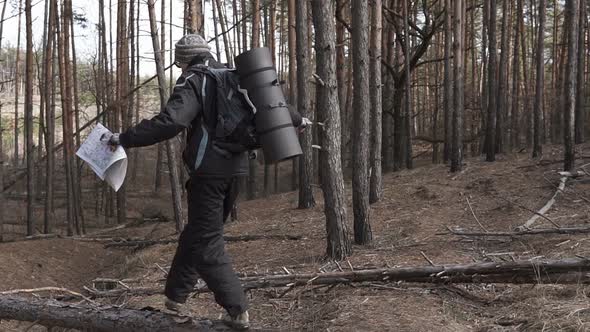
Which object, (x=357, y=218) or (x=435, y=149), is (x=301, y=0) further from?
(x=435, y=149)

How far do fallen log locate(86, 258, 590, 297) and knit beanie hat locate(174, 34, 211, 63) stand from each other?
2.21m

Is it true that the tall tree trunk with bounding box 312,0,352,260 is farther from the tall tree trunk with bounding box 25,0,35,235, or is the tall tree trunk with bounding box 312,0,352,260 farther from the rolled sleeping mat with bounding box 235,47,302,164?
the tall tree trunk with bounding box 25,0,35,235

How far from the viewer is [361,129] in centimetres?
742

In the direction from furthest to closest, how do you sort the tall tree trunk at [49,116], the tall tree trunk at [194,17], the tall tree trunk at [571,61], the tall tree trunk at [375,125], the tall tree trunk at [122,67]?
the tall tree trunk at [122,67] < the tall tree trunk at [49,116] < the tall tree trunk at [375,125] < the tall tree trunk at [194,17] < the tall tree trunk at [571,61]

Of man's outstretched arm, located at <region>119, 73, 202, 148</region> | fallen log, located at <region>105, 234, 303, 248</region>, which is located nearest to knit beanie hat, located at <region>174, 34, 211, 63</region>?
man's outstretched arm, located at <region>119, 73, 202, 148</region>

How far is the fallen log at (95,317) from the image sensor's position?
359 cm

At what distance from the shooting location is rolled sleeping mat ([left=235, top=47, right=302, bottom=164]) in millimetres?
3346

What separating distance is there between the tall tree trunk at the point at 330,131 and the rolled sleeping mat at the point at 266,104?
3.10 m

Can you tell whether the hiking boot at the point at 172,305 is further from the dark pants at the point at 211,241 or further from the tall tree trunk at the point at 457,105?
the tall tree trunk at the point at 457,105

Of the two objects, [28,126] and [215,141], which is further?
[28,126]

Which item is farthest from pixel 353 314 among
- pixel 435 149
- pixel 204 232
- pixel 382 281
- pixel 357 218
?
pixel 435 149

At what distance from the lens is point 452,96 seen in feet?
47.1

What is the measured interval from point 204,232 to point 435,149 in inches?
763

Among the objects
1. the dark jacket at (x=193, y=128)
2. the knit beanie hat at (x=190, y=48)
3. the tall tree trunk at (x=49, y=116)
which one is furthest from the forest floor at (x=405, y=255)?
the knit beanie hat at (x=190, y=48)
